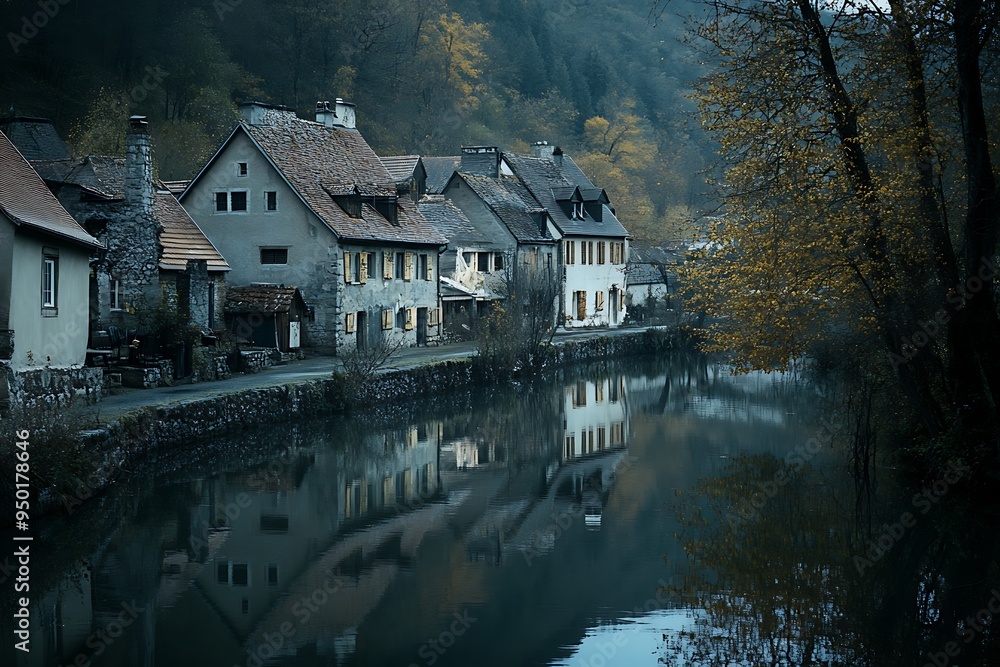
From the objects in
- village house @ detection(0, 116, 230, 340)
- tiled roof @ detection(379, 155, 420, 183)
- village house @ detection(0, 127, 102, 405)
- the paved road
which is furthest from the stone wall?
tiled roof @ detection(379, 155, 420, 183)

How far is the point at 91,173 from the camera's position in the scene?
96.9 feet

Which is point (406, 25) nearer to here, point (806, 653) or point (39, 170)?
point (39, 170)

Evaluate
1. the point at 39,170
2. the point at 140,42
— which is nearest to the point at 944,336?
the point at 39,170

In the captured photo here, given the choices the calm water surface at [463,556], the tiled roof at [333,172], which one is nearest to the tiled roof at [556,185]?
the tiled roof at [333,172]

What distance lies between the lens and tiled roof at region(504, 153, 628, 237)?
182ft

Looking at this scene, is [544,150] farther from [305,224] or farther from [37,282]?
[37,282]

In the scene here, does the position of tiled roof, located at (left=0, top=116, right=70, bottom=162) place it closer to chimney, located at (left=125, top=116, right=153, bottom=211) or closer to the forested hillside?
chimney, located at (left=125, top=116, right=153, bottom=211)

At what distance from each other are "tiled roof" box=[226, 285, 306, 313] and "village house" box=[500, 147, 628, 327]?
20.2 metres

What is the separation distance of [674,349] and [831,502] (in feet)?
117

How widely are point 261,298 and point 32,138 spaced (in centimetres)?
839

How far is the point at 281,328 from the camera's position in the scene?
114 feet

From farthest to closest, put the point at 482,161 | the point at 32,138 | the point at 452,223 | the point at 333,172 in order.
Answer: the point at 482,161
the point at 452,223
the point at 333,172
the point at 32,138

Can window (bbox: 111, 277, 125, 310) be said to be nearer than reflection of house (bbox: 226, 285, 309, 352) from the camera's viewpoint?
Yes

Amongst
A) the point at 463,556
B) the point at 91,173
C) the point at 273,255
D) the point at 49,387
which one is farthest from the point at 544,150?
Result: the point at 463,556
